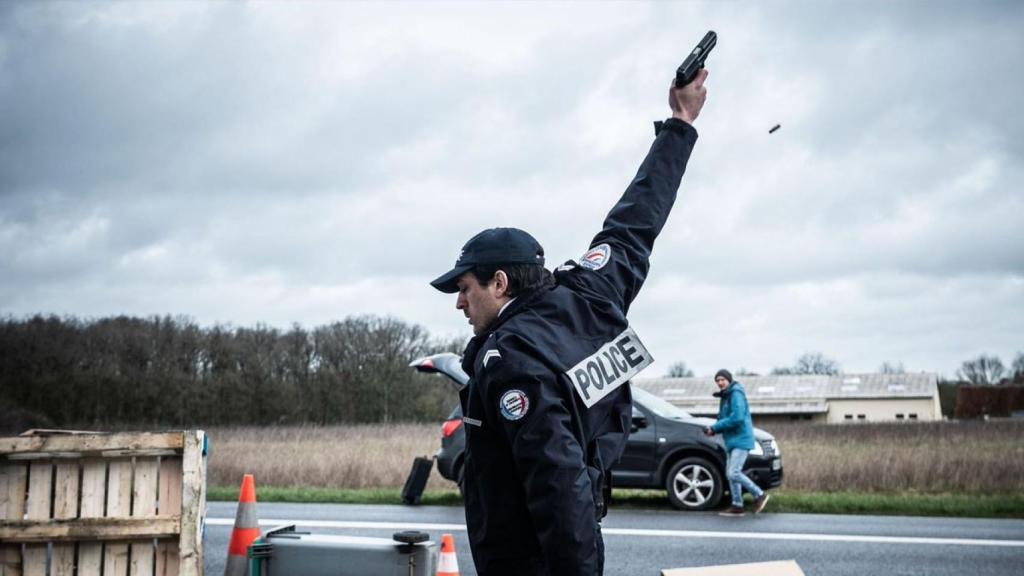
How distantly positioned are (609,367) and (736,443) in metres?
9.23

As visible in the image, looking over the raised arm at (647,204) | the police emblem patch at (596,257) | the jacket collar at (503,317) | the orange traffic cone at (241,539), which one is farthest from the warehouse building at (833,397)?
the jacket collar at (503,317)

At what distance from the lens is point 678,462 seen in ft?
39.3

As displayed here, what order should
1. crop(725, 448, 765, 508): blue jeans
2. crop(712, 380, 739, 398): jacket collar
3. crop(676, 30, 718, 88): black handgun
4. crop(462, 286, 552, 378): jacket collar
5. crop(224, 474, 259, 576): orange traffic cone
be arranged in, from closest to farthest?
1. crop(462, 286, 552, 378): jacket collar
2. crop(676, 30, 718, 88): black handgun
3. crop(224, 474, 259, 576): orange traffic cone
4. crop(725, 448, 765, 508): blue jeans
5. crop(712, 380, 739, 398): jacket collar

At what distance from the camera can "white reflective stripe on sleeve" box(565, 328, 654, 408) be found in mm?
2584

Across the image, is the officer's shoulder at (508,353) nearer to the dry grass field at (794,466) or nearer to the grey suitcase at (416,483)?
the grey suitcase at (416,483)

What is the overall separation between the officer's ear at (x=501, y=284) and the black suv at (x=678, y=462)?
9.01m

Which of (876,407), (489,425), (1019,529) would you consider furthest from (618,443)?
(876,407)

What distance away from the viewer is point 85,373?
4612cm

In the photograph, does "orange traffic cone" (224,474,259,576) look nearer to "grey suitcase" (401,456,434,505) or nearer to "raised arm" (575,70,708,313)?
"raised arm" (575,70,708,313)

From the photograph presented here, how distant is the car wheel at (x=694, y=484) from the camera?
39.0ft

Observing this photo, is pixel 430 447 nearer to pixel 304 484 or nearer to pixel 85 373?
pixel 304 484

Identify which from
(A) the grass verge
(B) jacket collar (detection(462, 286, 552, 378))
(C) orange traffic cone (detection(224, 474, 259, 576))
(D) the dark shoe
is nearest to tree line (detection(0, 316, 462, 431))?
(A) the grass verge

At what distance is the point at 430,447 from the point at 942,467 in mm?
10588

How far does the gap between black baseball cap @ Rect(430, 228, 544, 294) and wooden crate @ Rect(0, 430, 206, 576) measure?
2.62 metres
